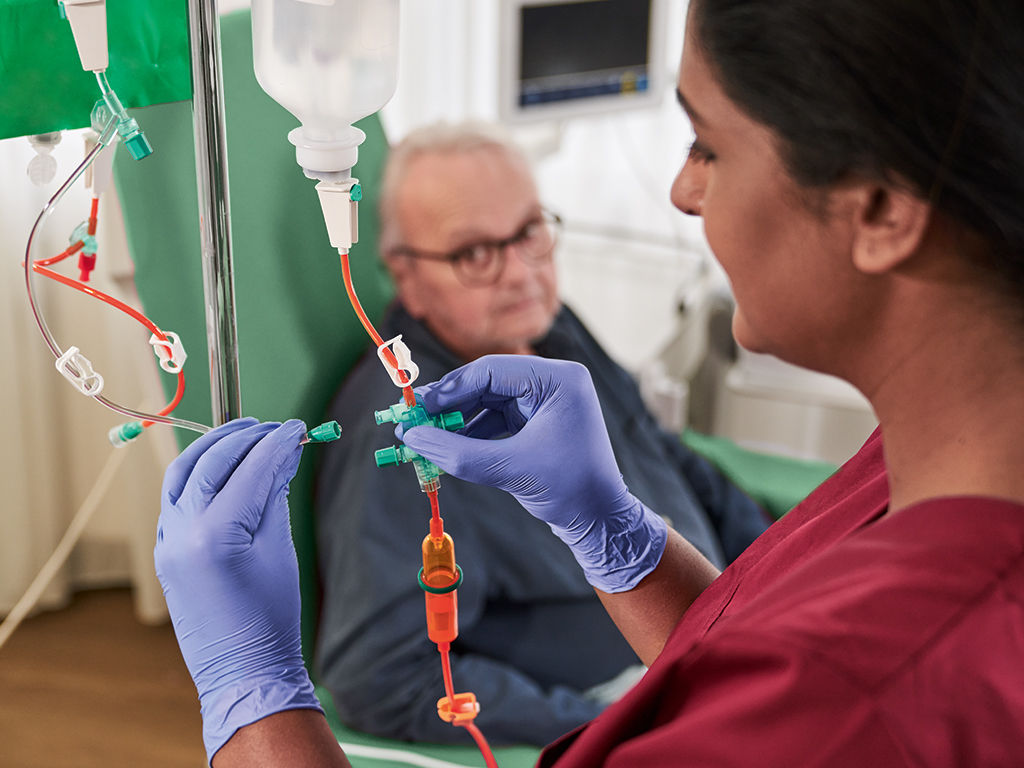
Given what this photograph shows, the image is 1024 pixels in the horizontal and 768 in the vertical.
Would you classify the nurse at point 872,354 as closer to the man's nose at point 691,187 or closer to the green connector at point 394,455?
the man's nose at point 691,187

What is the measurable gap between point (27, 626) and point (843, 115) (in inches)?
82.1

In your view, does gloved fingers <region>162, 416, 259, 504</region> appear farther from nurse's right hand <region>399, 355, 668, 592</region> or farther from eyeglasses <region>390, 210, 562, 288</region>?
eyeglasses <region>390, 210, 562, 288</region>

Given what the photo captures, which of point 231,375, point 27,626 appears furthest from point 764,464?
point 27,626

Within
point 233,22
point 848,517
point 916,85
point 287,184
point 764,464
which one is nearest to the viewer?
point 916,85

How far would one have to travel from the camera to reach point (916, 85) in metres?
A: 0.52

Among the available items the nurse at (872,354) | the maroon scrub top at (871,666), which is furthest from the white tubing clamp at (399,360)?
the maroon scrub top at (871,666)

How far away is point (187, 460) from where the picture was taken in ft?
2.54

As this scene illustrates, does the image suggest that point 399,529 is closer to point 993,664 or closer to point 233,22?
point 233,22

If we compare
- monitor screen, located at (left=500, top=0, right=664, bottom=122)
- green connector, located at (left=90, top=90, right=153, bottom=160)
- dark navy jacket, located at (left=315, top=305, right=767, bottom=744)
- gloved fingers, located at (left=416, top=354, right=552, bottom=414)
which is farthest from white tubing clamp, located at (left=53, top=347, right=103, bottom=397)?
monitor screen, located at (left=500, top=0, right=664, bottom=122)

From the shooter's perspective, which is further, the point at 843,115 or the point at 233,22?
the point at 233,22

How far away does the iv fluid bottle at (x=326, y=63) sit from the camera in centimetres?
61

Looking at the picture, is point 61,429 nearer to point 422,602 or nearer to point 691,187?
point 422,602

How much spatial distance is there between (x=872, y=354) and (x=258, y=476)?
451mm

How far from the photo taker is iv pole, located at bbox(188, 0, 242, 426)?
2.14 ft
